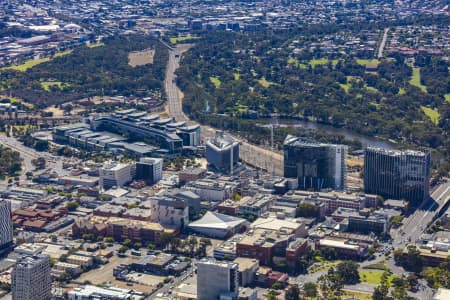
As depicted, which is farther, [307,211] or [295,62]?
[295,62]

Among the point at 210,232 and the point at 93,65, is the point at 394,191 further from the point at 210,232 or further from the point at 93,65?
the point at 93,65

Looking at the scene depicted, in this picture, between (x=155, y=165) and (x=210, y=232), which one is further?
(x=155, y=165)

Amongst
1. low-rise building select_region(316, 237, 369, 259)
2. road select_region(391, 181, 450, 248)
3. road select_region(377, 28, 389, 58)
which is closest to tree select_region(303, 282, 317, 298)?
low-rise building select_region(316, 237, 369, 259)

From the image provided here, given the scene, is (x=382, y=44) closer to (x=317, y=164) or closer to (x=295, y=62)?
(x=295, y=62)

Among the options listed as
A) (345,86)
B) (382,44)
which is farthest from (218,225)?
(382,44)

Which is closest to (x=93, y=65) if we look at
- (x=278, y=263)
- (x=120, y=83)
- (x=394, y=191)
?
(x=120, y=83)

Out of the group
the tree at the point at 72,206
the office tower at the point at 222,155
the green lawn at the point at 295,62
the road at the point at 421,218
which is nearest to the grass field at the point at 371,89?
the green lawn at the point at 295,62
